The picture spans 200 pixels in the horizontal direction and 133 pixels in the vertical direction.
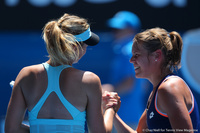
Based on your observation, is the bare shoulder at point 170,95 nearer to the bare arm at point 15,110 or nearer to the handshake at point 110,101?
the handshake at point 110,101

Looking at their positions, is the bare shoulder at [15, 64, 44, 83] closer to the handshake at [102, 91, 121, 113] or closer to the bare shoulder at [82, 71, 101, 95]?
the bare shoulder at [82, 71, 101, 95]

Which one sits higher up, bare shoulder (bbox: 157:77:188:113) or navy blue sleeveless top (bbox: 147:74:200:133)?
bare shoulder (bbox: 157:77:188:113)

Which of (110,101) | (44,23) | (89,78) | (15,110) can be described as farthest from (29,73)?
(44,23)

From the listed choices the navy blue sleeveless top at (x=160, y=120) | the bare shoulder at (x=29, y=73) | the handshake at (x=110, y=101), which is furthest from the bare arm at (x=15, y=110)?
the navy blue sleeveless top at (x=160, y=120)

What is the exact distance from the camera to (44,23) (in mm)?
4707

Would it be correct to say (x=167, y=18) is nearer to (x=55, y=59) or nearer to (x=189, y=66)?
(x=189, y=66)

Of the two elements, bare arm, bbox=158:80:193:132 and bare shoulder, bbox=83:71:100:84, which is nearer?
bare arm, bbox=158:80:193:132

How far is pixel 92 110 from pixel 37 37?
10.8 ft

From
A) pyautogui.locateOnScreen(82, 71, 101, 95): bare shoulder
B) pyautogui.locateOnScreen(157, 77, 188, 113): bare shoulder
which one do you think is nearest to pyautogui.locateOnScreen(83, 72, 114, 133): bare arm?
pyautogui.locateOnScreen(82, 71, 101, 95): bare shoulder

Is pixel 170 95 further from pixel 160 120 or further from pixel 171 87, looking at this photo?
pixel 160 120

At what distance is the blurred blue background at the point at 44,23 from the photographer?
4664 mm

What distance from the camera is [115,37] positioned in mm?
4016

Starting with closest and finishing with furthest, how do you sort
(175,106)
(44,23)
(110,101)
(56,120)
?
(175,106) → (56,120) → (110,101) → (44,23)

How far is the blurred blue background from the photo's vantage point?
466cm
